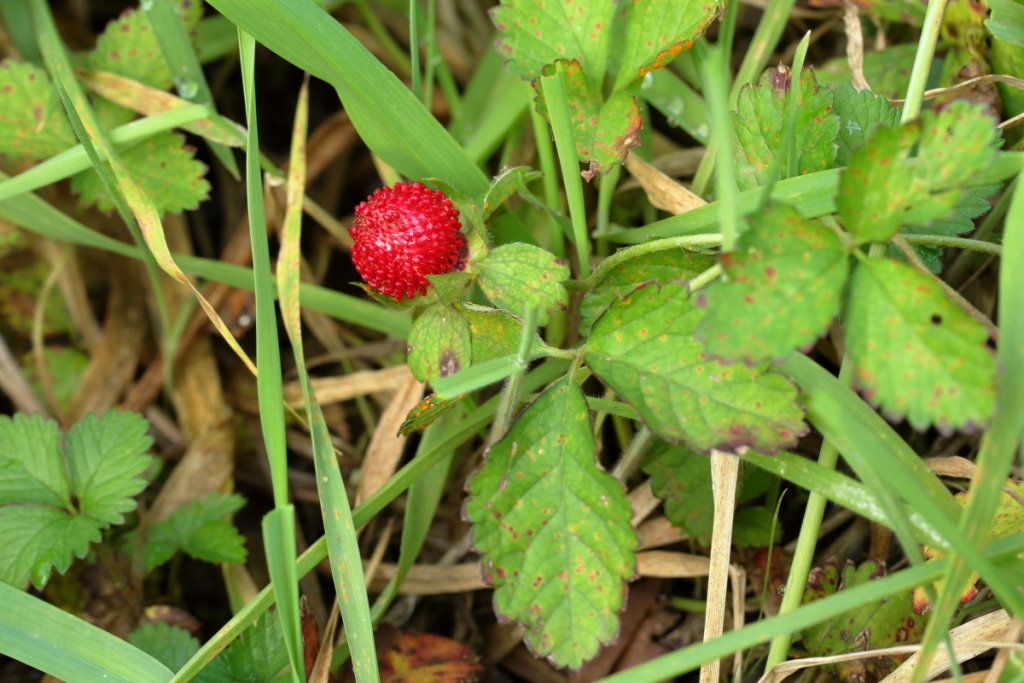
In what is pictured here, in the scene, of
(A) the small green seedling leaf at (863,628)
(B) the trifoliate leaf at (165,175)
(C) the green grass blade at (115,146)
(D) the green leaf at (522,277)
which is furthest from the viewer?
(B) the trifoliate leaf at (165,175)

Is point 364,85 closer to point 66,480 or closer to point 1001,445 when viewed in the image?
point 66,480

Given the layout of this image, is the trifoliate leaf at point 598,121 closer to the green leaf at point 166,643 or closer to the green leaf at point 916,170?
the green leaf at point 916,170

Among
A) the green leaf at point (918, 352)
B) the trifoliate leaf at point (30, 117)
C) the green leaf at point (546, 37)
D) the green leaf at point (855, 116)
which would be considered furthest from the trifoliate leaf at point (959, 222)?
the trifoliate leaf at point (30, 117)

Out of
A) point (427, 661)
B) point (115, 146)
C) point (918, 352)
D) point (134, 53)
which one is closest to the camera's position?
point (918, 352)

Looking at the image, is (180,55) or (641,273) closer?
(641,273)

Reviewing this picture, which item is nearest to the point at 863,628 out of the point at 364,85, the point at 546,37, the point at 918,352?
the point at 918,352
